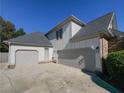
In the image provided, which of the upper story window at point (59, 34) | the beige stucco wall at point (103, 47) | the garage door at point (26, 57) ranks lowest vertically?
the garage door at point (26, 57)

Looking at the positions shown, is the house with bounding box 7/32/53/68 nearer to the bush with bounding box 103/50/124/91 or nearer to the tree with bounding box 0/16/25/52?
the bush with bounding box 103/50/124/91

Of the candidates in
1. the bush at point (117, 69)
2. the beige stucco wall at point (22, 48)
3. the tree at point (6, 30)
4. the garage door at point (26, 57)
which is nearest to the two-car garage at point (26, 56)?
the garage door at point (26, 57)

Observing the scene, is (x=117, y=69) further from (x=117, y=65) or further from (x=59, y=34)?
(x=59, y=34)

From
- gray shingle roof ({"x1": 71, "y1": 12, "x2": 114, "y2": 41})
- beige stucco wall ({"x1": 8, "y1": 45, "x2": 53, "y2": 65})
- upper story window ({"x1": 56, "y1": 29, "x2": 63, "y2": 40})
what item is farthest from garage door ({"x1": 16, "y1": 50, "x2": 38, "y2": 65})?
gray shingle roof ({"x1": 71, "y1": 12, "x2": 114, "y2": 41})

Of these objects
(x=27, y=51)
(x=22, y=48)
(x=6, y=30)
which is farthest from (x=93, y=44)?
(x=6, y=30)

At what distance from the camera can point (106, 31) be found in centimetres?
999

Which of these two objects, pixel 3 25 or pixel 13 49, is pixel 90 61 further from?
pixel 3 25

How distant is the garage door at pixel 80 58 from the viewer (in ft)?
34.8

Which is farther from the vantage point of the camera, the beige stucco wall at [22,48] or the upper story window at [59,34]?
the upper story window at [59,34]

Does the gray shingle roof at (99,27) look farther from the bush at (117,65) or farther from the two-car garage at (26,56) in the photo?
the two-car garage at (26,56)

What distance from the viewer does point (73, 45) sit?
14.6 metres

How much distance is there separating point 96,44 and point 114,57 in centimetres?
367

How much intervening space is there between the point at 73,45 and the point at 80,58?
9.35ft

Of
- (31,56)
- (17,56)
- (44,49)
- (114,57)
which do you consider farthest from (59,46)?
(114,57)
